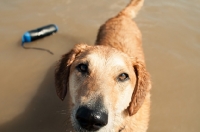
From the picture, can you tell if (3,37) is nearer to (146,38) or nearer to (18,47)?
(18,47)

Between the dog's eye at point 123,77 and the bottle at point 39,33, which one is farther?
the bottle at point 39,33

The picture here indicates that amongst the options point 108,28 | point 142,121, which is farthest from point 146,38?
point 142,121

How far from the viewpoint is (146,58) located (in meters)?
5.52

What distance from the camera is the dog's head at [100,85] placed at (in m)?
2.39

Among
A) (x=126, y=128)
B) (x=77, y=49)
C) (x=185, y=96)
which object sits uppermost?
(x=77, y=49)

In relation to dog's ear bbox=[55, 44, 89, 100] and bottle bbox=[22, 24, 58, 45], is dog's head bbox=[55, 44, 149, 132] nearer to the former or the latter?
dog's ear bbox=[55, 44, 89, 100]

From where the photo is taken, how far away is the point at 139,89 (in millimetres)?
3338

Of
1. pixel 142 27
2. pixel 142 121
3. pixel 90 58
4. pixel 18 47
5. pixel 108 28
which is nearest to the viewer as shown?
pixel 90 58

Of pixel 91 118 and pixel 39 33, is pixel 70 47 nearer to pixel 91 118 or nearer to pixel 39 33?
pixel 39 33

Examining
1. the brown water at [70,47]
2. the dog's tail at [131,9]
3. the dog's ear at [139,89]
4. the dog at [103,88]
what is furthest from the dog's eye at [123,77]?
the dog's tail at [131,9]

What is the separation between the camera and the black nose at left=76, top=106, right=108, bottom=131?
7.45 feet

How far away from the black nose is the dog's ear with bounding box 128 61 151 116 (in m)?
0.95

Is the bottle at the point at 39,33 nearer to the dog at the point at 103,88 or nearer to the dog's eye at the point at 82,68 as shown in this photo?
the dog at the point at 103,88

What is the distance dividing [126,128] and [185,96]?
1.89 meters
